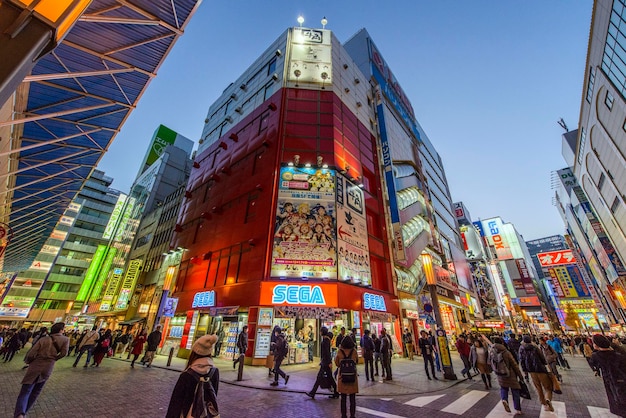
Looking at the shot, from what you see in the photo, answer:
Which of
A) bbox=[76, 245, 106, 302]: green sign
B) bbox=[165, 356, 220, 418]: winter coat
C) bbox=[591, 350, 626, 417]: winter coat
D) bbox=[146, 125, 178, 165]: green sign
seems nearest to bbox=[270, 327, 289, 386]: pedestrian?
bbox=[165, 356, 220, 418]: winter coat

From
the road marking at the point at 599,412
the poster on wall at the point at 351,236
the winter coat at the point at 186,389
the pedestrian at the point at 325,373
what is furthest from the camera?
the poster on wall at the point at 351,236

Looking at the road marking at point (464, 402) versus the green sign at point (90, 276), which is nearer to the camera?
the road marking at point (464, 402)

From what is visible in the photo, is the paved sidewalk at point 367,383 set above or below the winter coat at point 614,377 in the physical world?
below

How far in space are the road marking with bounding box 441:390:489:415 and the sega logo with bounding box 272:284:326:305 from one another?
836 cm

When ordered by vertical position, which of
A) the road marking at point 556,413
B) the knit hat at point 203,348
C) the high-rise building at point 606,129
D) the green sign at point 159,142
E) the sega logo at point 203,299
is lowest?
the road marking at point 556,413

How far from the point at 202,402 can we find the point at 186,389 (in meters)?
0.25

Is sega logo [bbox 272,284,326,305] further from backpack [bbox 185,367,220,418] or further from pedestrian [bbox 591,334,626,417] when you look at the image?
backpack [bbox 185,367,220,418]

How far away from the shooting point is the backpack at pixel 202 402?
9.82ft

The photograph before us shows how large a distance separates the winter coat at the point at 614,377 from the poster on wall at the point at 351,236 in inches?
493

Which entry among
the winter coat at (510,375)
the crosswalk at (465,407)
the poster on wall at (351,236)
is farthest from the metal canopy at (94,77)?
the poster on wall at (351,236)

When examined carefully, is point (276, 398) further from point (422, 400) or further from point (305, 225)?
point (305, 225)

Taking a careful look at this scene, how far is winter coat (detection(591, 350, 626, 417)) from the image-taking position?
4590mm

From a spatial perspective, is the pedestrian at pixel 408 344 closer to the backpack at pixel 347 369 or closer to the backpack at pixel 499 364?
the backpack at pixel 499 364

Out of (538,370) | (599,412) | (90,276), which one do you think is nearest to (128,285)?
(90,276)
